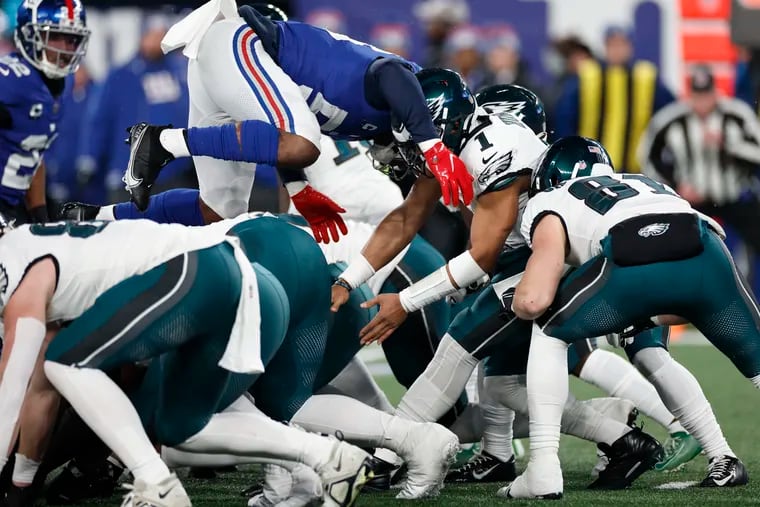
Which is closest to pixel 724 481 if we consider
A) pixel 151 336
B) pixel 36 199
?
pixel 151 336

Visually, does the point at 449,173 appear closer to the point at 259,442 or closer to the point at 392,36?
the point at 259,442

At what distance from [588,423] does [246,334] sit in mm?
1362

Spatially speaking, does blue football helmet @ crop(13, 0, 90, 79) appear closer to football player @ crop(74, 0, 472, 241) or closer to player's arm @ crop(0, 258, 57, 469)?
football player @ crop(74, 0, 472, 241)

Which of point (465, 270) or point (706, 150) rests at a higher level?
point (465, 270)

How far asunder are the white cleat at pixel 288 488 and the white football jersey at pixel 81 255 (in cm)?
67

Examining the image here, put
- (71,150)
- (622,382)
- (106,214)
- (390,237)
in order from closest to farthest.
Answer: (390,237) < (622,382) < (106,214) < (71,150)

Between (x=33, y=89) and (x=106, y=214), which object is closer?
(x=106, y=214)

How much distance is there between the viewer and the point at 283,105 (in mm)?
4348

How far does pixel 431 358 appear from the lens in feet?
15.2

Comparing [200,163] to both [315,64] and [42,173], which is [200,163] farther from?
[42,173]

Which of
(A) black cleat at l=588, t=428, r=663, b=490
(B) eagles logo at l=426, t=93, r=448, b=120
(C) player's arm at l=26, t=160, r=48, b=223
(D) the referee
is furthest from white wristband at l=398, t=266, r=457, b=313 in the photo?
(D) the referee

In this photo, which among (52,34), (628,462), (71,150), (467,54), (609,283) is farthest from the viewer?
(71,150)

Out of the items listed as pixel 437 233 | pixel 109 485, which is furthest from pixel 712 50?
pixel 109 485

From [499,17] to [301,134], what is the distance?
20.2 feet
